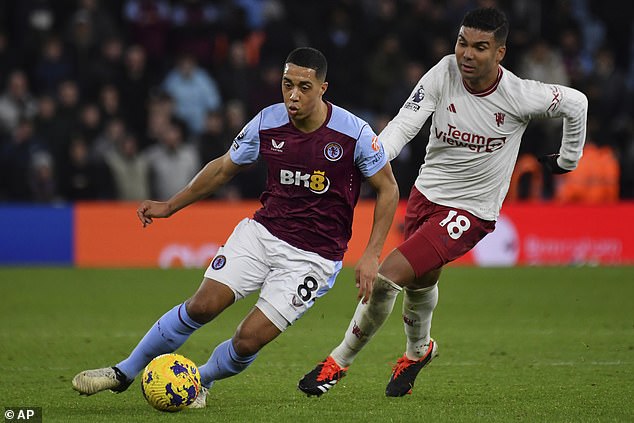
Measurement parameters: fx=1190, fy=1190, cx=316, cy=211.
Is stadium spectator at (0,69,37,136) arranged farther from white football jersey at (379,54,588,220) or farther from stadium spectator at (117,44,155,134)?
white football jersey at (379,54,588,220)

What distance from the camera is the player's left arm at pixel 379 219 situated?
6.68 metres

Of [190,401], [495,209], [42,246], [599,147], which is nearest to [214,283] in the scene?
[190,401]

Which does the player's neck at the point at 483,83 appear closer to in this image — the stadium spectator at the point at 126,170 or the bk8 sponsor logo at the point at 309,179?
the bk8 sponsor logo at the point at 309,179

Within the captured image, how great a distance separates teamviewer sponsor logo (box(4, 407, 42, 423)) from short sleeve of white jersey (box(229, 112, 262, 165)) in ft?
6.02

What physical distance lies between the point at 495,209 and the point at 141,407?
260cm

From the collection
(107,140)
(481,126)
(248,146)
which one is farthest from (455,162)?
(107,140)

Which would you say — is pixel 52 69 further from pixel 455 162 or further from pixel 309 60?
pixel 309 60

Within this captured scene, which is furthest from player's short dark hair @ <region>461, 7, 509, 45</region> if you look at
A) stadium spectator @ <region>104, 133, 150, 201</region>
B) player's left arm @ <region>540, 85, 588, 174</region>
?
stadium spectator @ <region>104, 133, 150, 201</region>

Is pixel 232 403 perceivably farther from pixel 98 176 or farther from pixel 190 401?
pixel 98 176

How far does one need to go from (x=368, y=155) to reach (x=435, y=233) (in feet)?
2.95

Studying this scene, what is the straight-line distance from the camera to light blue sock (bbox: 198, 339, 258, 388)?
22.6ft

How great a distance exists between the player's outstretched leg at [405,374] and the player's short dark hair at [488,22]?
2.08m

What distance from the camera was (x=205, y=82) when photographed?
699 inches

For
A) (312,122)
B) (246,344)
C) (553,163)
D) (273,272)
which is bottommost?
(246,344)
